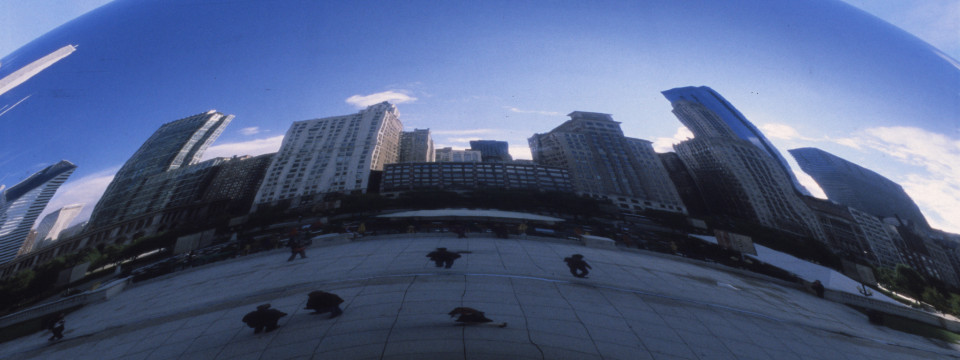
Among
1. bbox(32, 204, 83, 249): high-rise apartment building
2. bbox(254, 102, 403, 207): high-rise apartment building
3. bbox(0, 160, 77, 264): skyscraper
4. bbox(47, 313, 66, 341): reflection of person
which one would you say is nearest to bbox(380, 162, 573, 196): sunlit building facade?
bbox(254, 102, 403, 207): high-rise apartment building

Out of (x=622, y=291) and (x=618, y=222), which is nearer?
(x=622, y=291)

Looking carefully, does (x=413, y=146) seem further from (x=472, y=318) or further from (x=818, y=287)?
(x=818, y=287)

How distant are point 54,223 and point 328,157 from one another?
2.24 meters

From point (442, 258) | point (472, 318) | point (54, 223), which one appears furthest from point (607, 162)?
point (54, 223)

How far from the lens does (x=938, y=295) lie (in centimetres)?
233

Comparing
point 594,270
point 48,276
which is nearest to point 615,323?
point 594,270

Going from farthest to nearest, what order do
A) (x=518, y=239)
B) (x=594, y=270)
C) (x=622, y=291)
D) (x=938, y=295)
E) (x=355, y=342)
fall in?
(x=518, y=239)
(x=594, y=270)
(x=622, y=291)
(x=938, y=295)
(x=355, y=342)

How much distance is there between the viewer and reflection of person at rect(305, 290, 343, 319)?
88.2 inches

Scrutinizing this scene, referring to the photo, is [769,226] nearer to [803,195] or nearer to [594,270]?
[803,195]

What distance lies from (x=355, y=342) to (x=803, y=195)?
4744mm

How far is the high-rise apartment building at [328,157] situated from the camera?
3.20m

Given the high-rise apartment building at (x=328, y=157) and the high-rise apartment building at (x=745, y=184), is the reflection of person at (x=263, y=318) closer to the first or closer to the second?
the high-rise apartment building at (x=328, y=157)

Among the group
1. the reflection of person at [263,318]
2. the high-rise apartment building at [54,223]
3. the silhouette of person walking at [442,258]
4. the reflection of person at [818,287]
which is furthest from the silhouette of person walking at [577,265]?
the high-rise apartment building at [54,223]

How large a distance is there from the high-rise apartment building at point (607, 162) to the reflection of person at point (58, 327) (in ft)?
16.5
